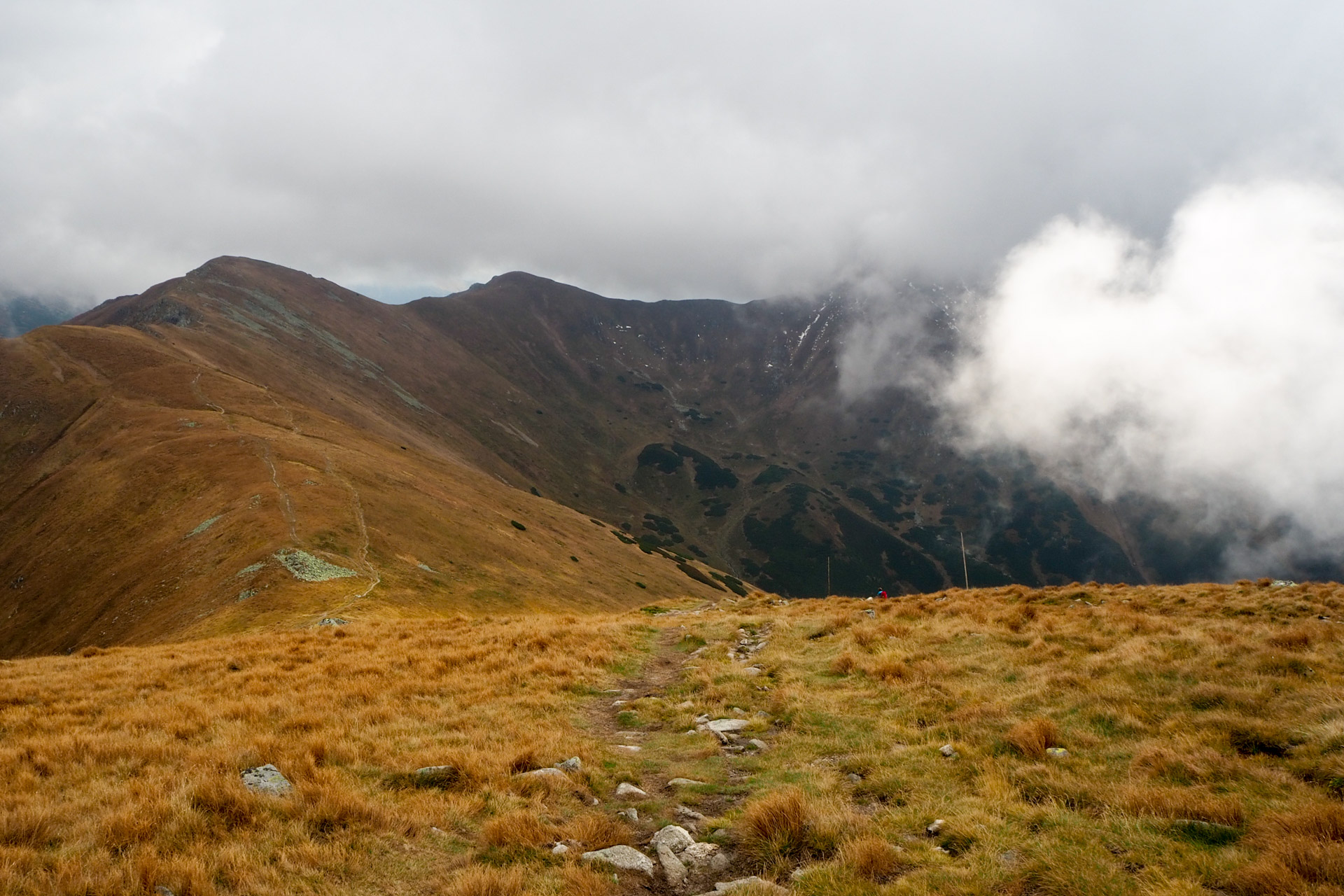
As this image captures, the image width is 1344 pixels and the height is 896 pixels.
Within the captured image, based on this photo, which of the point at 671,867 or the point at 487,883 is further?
the point at 671,867

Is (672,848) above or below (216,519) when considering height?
below

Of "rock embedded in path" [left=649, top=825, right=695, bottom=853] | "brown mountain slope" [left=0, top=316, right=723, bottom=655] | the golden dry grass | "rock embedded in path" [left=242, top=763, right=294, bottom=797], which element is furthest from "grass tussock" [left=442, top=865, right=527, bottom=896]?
"brown mountain slope" [left=0, top=316, right=723, bottom=655]

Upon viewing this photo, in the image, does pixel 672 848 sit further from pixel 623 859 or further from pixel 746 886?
pixel 746 886

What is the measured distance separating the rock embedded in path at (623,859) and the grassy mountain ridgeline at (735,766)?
15 cm

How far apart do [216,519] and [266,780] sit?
2030 inches

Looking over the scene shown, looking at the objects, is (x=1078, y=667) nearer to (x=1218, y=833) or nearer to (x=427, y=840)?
(x=1218, y=833)

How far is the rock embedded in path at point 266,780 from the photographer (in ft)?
27.9

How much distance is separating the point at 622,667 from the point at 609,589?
188 ft

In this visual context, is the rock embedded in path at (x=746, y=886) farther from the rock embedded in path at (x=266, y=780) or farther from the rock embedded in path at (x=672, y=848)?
the rock embedded in path at (x=266, y=780)

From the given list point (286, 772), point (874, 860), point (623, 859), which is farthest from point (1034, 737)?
point (286, 772)

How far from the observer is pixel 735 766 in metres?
11.2

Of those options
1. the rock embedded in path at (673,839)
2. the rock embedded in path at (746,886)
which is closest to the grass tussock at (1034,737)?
the rock embedded in path at (746,886)

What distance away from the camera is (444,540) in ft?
197

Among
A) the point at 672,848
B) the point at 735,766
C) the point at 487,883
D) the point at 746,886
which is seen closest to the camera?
the point at 487,883
